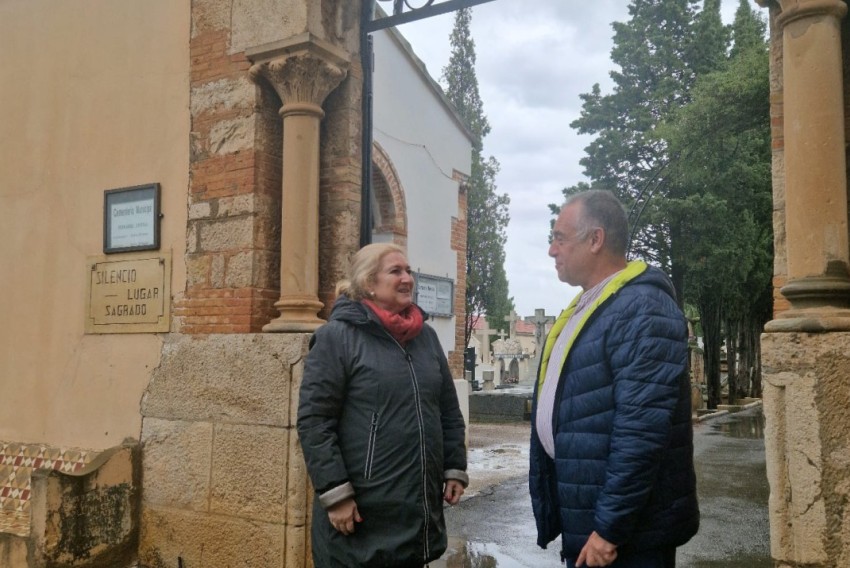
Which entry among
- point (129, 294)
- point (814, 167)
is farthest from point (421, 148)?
point (814, 167)

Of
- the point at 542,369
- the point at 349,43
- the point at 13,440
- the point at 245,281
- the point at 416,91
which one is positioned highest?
the point at 416,91

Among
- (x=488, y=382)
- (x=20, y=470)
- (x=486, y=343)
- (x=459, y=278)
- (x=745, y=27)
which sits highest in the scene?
(x=745, y=27)

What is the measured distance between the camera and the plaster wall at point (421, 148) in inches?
440

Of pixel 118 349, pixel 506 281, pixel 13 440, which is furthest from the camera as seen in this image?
pixel 506 281

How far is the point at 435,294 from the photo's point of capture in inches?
468

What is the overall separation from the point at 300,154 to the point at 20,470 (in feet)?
10.4

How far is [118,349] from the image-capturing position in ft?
16.6

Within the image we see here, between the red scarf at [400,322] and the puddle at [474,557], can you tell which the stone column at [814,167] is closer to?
the red scarf at [400,322]

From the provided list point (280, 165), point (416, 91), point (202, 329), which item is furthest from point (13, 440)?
point (416, 91)

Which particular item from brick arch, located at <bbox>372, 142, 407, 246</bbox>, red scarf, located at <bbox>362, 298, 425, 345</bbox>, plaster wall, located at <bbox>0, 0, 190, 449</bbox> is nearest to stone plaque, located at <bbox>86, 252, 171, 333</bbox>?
plaster wall, located at <bbox>0, 0, 190, 449</bbox>

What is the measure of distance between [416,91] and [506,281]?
85.4ft

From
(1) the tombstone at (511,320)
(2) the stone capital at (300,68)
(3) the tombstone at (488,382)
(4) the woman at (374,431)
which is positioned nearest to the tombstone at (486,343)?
(1) the tombstone at (511,320)

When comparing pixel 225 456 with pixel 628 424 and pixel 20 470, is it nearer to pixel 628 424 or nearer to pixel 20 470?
pixel 20 470

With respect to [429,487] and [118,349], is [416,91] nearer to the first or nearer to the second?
[118,349]
